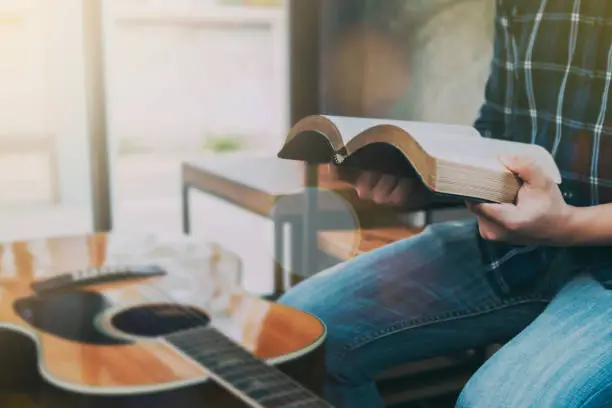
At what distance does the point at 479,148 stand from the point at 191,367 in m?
A: 0.27

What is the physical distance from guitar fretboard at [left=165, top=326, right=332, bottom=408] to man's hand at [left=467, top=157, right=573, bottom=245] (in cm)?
17

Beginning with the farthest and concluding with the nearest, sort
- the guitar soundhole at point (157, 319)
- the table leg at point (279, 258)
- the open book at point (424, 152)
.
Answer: the table leg at point (279, 258), the guitar soundhole at point (157, 319), the open book at point (424, 152)

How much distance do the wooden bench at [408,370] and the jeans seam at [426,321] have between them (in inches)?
6.4

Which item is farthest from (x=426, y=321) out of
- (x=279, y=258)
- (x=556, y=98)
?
(x=279, y=258)

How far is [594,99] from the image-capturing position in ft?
1.93

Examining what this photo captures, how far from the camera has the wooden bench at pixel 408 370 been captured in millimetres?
843

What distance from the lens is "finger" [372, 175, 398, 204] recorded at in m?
0.62

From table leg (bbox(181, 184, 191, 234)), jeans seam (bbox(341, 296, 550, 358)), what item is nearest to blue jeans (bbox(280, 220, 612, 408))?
jeans seam (bbox(341, 296, 550, 358))

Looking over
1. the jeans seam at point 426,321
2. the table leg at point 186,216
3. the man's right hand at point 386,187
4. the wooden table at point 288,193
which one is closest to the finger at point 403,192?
the man's right hand at point 386,187

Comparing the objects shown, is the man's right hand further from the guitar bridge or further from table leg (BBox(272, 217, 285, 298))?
table leg (BBox(272, 217, 285, 298))

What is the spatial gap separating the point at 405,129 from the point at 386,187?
165 millimetres

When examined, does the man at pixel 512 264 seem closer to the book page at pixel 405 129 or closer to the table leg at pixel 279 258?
the book page at pixel 405 129

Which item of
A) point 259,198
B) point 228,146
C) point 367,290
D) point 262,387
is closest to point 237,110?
point 228,146

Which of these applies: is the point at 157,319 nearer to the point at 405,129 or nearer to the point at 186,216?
the point at 405,129
